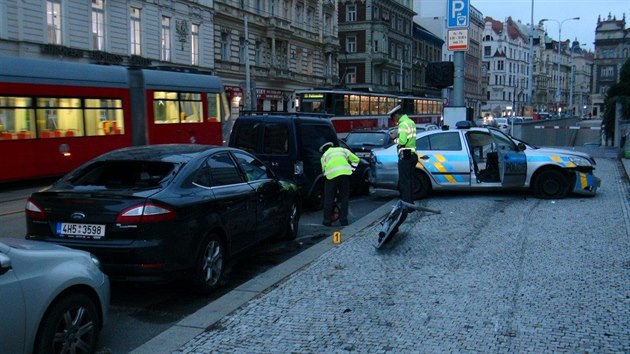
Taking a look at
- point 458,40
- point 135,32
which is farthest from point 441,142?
point 135,32

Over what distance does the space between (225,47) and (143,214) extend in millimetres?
39128

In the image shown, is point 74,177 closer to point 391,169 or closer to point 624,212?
point 391,169

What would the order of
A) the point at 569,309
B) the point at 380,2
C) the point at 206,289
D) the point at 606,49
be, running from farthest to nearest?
the point at 606,49 < the point at 380,2 < the point at 206,289 < the point at 569,309

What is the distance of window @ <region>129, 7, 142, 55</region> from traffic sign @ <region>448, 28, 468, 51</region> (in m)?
22.8

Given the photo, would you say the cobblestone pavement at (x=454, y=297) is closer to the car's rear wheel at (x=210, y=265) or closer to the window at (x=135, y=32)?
the car's rear wheel at (x=210, y=265)

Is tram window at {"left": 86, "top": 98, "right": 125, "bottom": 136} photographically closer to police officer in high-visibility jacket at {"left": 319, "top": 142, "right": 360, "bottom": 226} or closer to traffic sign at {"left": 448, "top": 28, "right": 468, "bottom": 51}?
police officer in high-visibility jacket at {"left": 319, "top": 142, "right": 360, "bottom": 226}

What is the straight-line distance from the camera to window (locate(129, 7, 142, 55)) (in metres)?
34.2

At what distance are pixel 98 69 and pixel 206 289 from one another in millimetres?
12998

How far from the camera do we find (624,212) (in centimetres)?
1039

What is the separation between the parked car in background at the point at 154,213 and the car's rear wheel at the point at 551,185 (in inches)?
289

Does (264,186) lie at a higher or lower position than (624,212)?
higher

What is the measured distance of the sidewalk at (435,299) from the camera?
4.75 meters

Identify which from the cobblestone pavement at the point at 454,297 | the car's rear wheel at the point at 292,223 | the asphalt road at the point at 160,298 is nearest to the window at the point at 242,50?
the asphalt road at the point at 160,298

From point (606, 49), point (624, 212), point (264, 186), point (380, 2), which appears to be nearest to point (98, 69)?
point (264, 186)
